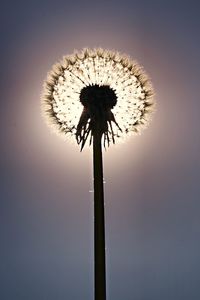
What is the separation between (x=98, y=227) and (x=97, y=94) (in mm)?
240

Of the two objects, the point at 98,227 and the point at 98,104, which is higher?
the point at 98,104

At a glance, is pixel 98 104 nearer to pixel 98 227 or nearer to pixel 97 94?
pixel 97 94

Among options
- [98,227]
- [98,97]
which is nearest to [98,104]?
[98,97]

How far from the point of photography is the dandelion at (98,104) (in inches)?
29.3

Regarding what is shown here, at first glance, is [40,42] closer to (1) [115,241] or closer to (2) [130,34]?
(2) [130,34]

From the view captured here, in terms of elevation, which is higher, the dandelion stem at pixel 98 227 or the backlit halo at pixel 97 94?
the backlit halo at pixel 97 94

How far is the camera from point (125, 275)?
85 centimetres

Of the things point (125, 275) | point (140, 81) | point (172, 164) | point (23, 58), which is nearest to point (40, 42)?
point (23, 58)

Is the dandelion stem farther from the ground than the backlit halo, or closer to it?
closer to it

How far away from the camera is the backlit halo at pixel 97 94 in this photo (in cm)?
76

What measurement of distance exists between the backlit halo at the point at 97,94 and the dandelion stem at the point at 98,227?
34mm

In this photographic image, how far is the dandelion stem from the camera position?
728 mm

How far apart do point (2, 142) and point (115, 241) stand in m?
0.32

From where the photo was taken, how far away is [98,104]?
740 mm
